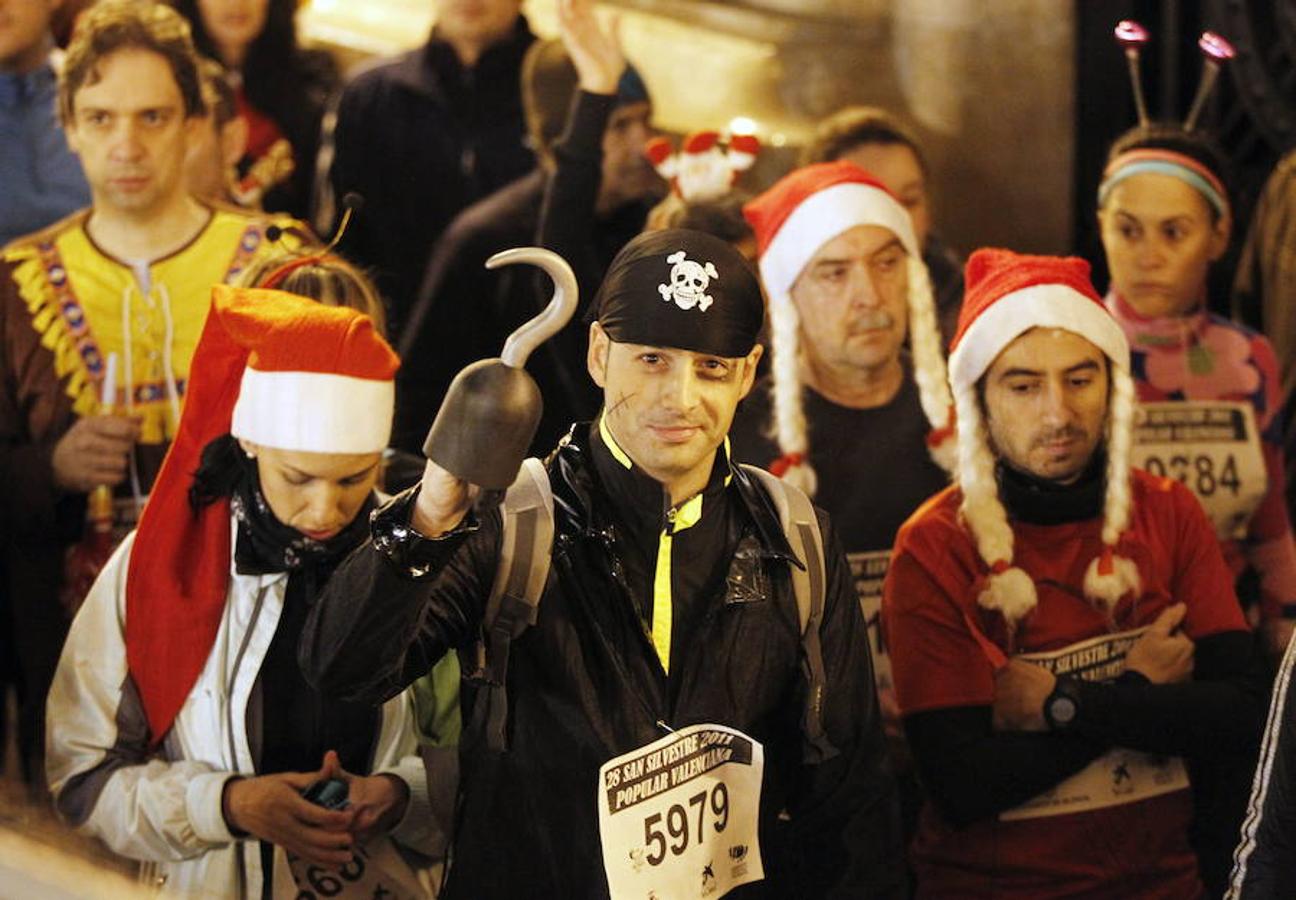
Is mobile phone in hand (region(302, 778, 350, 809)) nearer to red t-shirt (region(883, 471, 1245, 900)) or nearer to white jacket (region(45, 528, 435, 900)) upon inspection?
white jacket (region(45, 528, 435, 900))

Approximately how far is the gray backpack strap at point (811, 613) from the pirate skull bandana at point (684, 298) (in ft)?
1.00

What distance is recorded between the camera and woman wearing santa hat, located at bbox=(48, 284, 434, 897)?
3.54 meters

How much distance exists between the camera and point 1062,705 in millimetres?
3824

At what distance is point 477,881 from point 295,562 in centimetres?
69

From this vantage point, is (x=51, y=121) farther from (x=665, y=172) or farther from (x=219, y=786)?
(x=219, y=786)

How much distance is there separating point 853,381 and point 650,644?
1.42m

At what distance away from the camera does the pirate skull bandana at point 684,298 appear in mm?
3162

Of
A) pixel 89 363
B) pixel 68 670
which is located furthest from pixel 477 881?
pixel 89 363

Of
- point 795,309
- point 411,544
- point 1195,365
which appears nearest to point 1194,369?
point 1195,365

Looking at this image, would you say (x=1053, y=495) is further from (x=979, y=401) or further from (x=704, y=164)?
(x=704, y=164)

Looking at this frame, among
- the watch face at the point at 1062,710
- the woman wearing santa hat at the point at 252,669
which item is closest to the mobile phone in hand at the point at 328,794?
the woman wearing santa hat at the point at 252,669

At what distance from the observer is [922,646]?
3857 millimetres

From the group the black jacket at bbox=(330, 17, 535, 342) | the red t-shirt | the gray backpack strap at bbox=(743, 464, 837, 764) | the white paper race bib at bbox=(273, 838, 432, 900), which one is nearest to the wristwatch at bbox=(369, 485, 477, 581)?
the gray backpack strap at bbox=(743, 464, 837, 764)

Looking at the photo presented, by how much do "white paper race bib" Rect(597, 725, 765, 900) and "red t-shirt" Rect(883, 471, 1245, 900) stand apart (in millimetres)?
671
